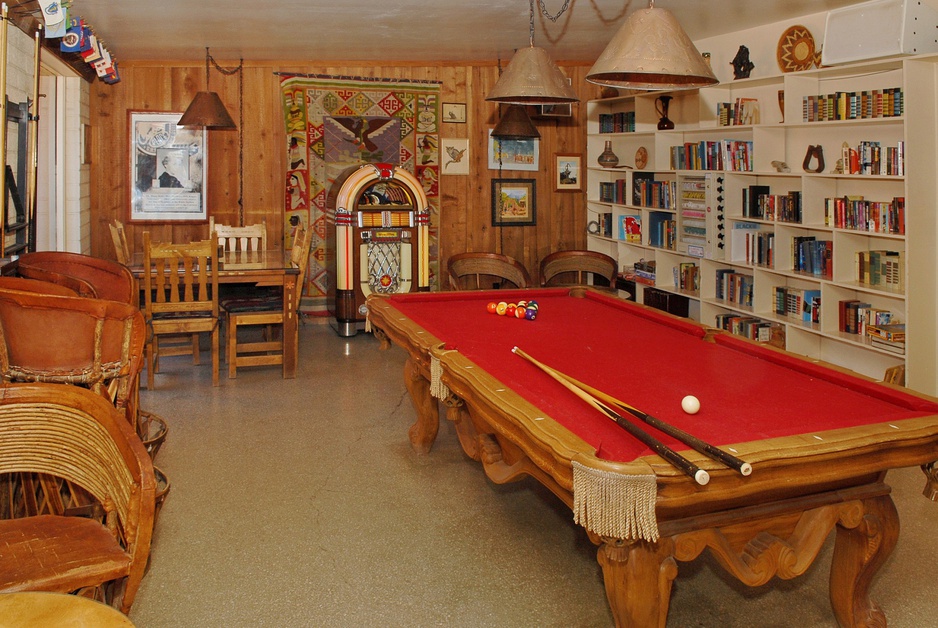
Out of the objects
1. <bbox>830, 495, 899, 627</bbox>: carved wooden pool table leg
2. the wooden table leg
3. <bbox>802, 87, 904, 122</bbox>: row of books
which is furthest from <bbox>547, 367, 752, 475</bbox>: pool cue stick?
the wooden table leg

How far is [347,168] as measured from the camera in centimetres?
776

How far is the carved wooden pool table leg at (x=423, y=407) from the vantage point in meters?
4.45

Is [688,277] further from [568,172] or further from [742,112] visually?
[568,172]

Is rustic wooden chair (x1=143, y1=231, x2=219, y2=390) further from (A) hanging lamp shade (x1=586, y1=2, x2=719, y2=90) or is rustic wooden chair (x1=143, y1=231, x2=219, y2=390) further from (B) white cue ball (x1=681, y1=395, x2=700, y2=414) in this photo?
(B) white cue ball (x1=681, y1=395, x2=700, y2=414)

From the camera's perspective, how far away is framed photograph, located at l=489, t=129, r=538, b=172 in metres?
8.41

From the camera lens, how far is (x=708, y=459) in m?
2.19

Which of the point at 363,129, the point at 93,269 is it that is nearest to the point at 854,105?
the point at 363,129

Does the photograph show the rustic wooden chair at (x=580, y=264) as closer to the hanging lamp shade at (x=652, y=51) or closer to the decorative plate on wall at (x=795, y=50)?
the decorative plate on wall at (x=795, y=50)

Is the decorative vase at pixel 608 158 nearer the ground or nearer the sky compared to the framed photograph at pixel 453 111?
nearer the ground

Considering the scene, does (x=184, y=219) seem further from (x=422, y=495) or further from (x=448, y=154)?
(x=422, y=495)

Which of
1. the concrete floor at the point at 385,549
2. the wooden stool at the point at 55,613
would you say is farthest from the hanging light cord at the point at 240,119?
the wooden stool at the point at 55,613

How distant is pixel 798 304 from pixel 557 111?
3.41 m

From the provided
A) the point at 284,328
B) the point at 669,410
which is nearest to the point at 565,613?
the point at 669,410

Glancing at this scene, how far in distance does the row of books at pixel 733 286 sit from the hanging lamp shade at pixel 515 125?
2029 mm
